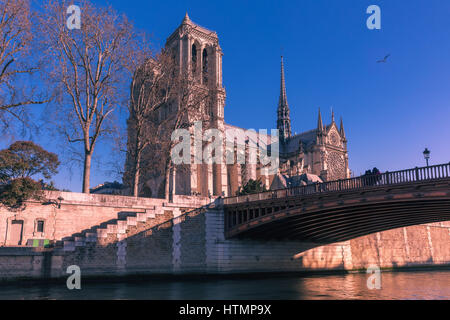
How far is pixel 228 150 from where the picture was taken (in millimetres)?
66625

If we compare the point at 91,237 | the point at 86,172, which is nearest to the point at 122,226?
the point at 91,237

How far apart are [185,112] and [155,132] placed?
3.09 metres

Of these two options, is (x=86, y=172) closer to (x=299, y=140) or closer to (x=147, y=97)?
(x=147, y=97)

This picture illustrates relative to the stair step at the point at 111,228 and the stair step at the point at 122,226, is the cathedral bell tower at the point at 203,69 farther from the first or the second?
the stair step at the point at 111,228

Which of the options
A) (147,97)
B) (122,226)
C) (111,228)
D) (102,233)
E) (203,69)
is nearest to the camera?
(102,233)

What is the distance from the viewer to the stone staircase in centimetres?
2547

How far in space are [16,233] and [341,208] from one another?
20.3 meters

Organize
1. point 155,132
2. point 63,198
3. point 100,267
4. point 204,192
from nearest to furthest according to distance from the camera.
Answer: point 100,267 < point 63,198 < point 155,132 < point 204,192

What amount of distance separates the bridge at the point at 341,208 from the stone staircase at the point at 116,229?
6177mm

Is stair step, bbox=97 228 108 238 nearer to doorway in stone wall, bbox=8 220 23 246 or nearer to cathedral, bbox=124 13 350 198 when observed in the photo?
doorway in stone wall, bbox=8 220 23 246

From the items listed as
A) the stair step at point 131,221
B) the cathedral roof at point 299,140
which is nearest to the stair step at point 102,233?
the stair step at point 131,221
